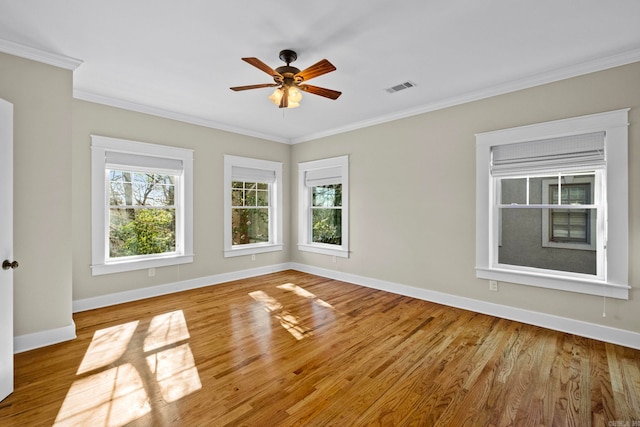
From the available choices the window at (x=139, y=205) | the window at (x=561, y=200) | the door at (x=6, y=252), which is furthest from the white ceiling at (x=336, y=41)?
the door at (x=6, y=252)

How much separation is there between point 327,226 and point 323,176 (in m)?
0.96

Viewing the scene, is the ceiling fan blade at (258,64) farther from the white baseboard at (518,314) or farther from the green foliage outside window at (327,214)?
the white baseboard at (518,314)

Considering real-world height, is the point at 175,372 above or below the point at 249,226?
below

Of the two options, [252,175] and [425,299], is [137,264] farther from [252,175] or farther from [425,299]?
[425,299]

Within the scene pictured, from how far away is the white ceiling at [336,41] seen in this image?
2162mm

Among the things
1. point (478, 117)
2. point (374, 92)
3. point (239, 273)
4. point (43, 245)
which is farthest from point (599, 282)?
point (43, 245)

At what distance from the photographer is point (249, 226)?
5.58 m

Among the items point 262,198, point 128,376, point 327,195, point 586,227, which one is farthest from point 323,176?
point 128,376

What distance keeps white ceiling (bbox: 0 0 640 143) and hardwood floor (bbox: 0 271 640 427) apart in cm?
272

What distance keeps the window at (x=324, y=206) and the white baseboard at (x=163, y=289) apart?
0.96 meters

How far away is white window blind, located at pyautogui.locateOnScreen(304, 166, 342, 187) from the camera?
17.5 feet

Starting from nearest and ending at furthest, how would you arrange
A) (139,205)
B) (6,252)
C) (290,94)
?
(6,252) < (290,94) < (139,205)

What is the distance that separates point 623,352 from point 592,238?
1735 millimetres

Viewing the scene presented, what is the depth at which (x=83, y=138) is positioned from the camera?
369cm
